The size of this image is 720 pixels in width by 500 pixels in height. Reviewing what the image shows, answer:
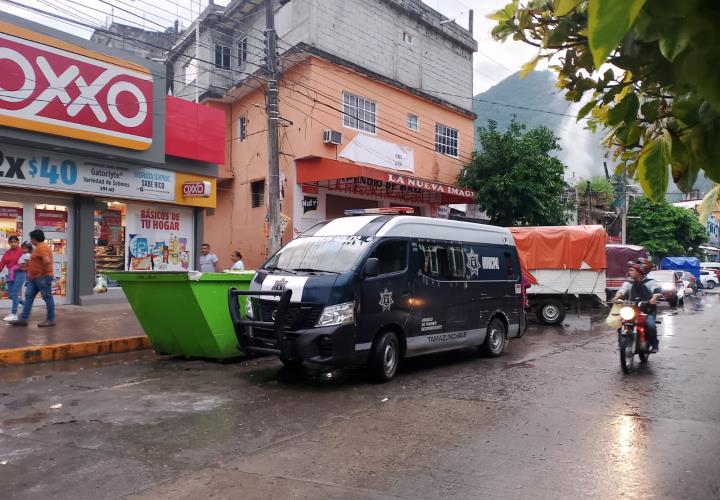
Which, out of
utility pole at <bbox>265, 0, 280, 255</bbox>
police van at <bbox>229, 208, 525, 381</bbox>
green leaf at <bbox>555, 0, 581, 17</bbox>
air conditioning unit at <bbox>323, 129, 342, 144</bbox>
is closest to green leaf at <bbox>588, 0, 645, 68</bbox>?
green leaf at <bbox>555, 0, 581, 17</bbox>

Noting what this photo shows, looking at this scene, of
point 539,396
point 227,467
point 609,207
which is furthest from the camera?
point 609,207

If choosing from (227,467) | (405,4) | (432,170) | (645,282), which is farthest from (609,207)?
(227,467)

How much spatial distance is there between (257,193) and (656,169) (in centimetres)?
2016

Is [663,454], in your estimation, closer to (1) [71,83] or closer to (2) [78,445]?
(2) [78,445]

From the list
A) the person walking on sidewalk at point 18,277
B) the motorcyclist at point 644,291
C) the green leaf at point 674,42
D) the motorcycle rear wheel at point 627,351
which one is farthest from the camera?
the person walking on sidewalk at point 18,277

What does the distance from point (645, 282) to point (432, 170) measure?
15.2 m

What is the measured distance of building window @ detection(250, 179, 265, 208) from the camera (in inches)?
824

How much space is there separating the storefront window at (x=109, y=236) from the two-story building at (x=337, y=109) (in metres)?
5.31

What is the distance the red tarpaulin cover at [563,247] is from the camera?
16.5 metres

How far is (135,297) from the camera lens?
9.05 meters

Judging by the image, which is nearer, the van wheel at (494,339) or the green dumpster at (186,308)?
the green dumpster at (186,308)

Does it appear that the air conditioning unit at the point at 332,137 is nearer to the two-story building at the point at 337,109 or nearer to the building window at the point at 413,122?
the two-story building at the point at 337,109

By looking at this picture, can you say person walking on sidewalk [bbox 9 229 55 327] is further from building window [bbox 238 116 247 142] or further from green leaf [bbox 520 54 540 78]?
building window [bbox 238 116 247 142]

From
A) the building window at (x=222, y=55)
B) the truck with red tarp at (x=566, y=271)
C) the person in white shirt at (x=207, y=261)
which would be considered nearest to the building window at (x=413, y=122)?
the building window at (x=222, y=55)
